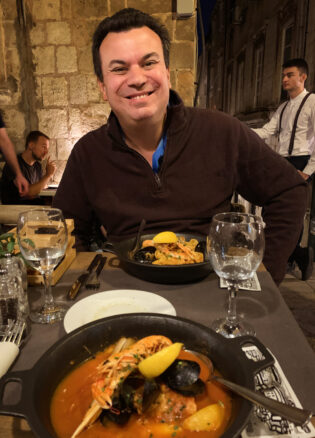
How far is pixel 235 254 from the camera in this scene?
2.81ft

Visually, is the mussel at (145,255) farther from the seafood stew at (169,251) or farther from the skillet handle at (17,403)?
the skillet handle at (17,403)

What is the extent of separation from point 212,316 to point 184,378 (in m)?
0.38

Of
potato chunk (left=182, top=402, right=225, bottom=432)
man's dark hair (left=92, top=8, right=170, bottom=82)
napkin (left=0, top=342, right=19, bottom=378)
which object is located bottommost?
napkin (left=0, top=342, right=19, bottom=378)

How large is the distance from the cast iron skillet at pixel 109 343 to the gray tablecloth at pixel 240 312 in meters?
0.17

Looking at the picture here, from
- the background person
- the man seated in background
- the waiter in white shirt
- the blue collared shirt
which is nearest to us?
the blue collared shirt

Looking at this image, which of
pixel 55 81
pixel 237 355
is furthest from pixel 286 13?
pixel 237 355

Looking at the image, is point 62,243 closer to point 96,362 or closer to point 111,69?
point 96,362

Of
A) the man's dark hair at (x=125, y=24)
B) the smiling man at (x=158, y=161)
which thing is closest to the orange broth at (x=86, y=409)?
the smiling man at (x=158, y=161)

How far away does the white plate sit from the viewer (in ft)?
2.83

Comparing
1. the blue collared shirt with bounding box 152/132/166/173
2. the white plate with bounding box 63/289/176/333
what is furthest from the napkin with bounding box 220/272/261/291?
the blue collared shirt with bounding box 152/132/166/173

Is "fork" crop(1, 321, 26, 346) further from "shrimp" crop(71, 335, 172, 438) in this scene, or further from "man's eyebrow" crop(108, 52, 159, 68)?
"man's eyebrow" crop(108, 52, 159, 68)

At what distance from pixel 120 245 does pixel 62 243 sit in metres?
0.32

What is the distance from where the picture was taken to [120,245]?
4.09 feet

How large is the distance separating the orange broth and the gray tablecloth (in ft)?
0.55
